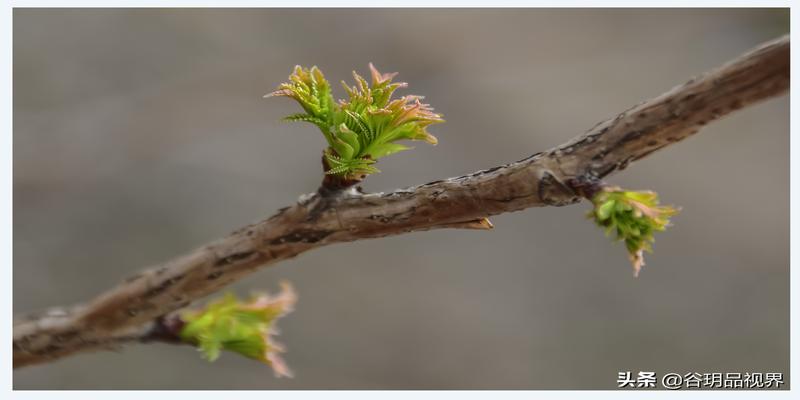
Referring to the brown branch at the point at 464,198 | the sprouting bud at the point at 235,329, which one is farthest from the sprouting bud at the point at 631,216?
the sprouting bud at the point at 235,329

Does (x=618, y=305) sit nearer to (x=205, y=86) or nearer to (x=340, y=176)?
(x=205, y=86)

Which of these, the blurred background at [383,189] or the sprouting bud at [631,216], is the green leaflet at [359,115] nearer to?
the sprouting bud at [631,216]

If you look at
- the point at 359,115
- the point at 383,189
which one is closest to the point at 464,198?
the point at 359,115

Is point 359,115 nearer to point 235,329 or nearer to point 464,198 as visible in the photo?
point 464,198

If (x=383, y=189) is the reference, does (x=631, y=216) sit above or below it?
below

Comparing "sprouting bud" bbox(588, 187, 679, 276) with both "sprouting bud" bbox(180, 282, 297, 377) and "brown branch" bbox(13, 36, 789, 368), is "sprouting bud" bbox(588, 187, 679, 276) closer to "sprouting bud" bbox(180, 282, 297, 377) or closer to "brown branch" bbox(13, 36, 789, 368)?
"brown branch" bbox(13, 36, 789, 368)

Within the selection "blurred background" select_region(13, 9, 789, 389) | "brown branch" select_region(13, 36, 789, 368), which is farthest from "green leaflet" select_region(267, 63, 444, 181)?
"blurred background" select_region(13, 9, 789, 389)
